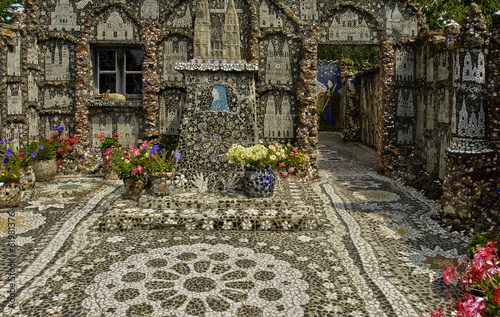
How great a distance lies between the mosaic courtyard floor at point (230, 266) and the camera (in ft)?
13.1

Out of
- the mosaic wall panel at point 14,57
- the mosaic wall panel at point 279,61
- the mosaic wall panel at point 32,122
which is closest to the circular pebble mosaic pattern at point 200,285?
the mosaic wall panel at point 279,61

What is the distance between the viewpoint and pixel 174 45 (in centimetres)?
1092

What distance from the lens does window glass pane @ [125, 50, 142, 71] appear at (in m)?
11.4

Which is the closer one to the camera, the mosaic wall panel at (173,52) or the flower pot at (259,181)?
the flower pot at (259,181)

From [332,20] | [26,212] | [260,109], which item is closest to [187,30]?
[260,109]

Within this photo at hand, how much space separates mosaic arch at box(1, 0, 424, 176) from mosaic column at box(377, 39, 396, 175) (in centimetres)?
48

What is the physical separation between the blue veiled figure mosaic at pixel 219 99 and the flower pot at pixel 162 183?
159 cm

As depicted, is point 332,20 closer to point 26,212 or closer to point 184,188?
point 184,188

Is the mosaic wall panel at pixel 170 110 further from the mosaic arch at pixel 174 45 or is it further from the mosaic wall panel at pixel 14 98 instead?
the mosaic wall panel at pixel 14 98

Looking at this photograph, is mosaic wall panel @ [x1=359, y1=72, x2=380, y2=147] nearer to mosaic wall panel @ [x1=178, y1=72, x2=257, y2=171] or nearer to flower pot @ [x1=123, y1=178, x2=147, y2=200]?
mosaic wall panel @ [x1=178, y1=72, x2=257, y2=171]

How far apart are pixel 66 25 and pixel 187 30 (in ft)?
10.8

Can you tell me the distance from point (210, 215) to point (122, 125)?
603 centimetres

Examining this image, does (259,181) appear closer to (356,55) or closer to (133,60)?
(133,60)

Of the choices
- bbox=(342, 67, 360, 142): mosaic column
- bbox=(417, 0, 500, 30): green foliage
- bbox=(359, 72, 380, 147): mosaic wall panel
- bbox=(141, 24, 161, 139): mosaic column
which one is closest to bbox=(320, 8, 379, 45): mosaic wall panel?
bbox=(417, 0, 500, 30): green foliage
